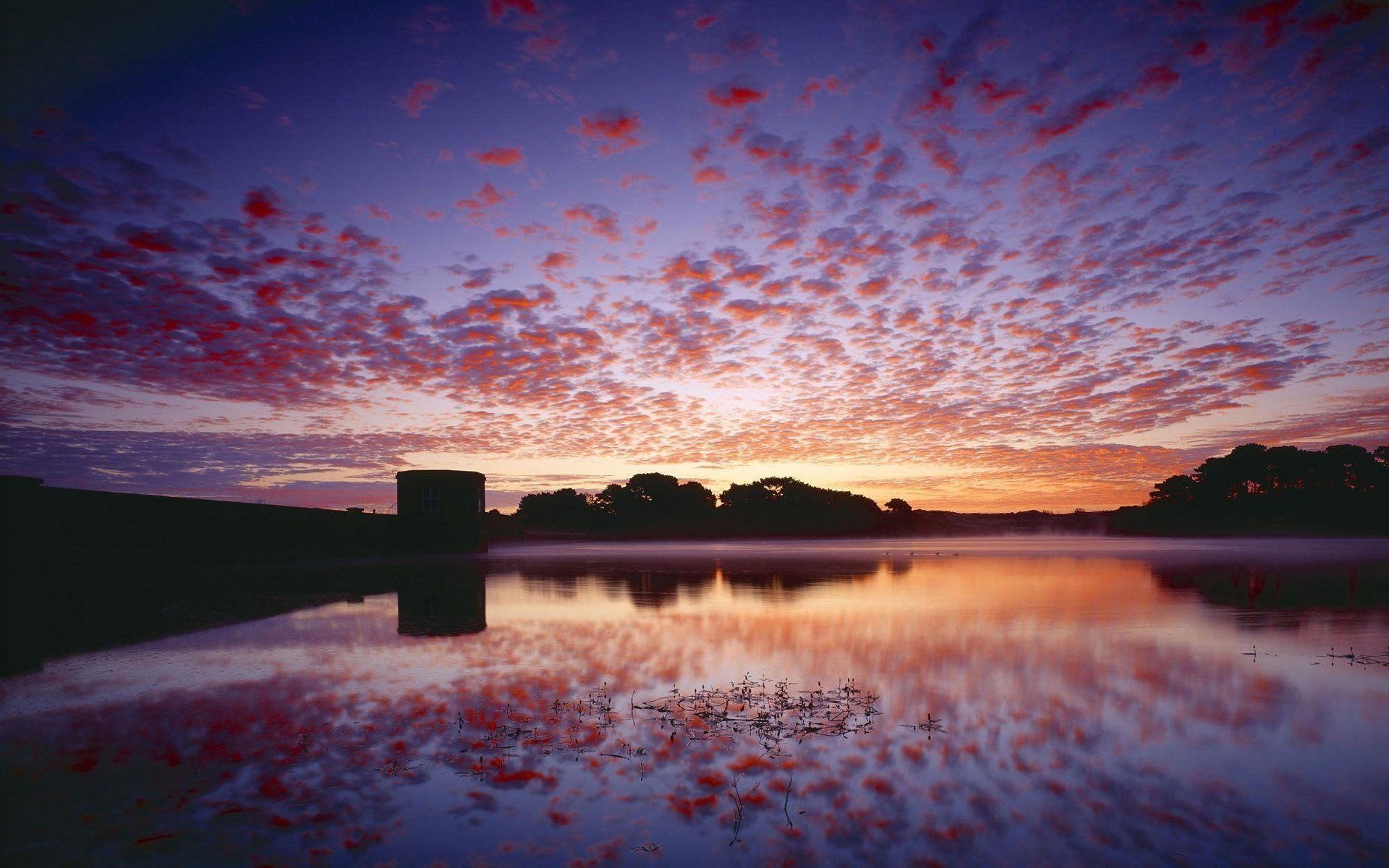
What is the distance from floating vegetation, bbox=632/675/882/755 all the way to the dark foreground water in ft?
0.16

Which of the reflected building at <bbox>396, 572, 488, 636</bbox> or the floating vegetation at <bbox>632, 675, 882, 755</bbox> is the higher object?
the reflected building at <bbox>396, 572, 488, 636</bbox>

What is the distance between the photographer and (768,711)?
6863 mm

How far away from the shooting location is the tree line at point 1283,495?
8844 centimetres

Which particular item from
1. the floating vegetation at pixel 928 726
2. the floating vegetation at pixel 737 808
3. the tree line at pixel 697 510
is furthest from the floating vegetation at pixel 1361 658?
the tree line at pixel 697 510

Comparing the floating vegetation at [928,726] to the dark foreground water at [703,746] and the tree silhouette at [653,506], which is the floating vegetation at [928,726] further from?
the tree silhouette at [653,506]

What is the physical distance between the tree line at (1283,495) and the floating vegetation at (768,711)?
381 feet

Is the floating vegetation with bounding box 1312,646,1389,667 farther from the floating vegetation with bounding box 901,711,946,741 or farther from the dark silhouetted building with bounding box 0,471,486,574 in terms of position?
the dark silhouetted building with bounding box 0,471,486,574

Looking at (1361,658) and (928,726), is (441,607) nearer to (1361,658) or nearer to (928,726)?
(928,726)

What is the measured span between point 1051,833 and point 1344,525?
11942 cm

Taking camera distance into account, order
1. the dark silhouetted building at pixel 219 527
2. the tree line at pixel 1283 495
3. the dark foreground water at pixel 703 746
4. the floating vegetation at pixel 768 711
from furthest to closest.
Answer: the tree line at pixel 1283 495 < the dark silhouetted building at pixel 219 527 < the floating vegetation at pixel 768 711 < the dark foreground water at pixel 703 746

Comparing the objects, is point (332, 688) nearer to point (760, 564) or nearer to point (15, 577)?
point (15, 577)

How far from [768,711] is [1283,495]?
120539 mm

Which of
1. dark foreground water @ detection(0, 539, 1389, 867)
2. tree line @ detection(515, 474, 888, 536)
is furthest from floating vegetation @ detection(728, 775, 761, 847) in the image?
tree line @ detection(515, 474, 888, 536)

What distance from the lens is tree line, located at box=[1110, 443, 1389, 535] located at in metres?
88.4
